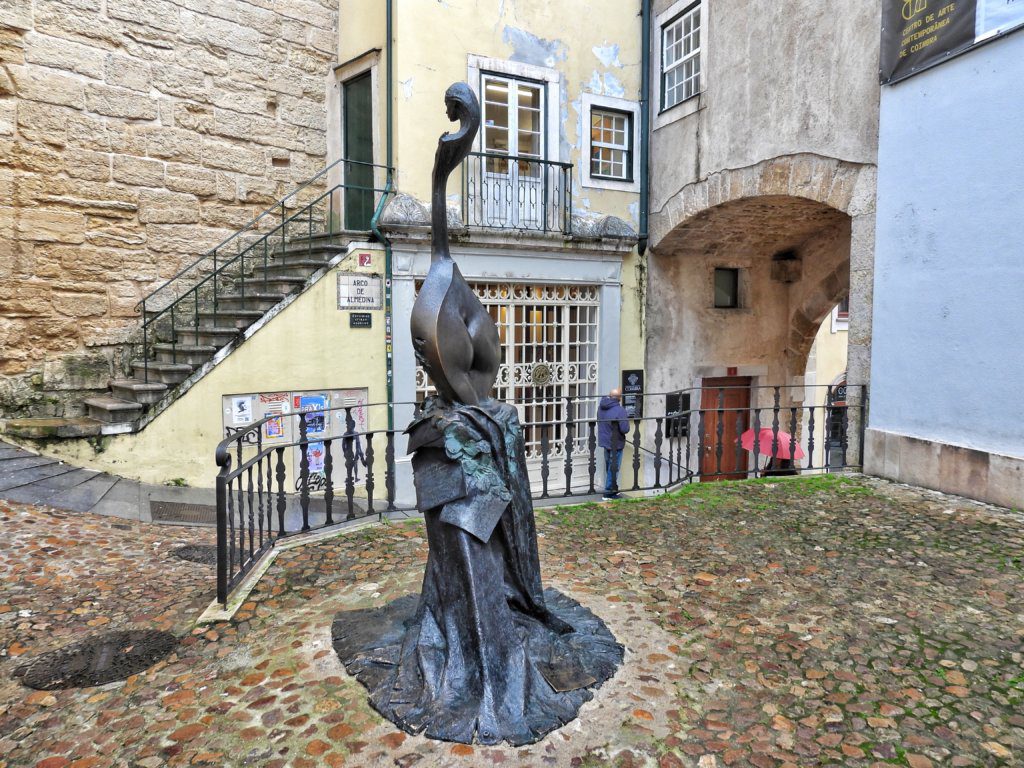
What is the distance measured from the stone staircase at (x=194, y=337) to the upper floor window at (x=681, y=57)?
5537 mm

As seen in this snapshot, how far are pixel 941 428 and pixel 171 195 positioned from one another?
31.2ft

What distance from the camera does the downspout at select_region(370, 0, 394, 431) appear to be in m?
9.10

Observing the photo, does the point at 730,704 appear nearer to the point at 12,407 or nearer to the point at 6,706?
the point at 6,706

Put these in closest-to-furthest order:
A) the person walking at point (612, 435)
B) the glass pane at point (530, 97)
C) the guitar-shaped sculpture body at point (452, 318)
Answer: the guitar-shaped sculpture body at point (452, 318), the person walking at point (612, 435), the glass pane at point (530, 97)

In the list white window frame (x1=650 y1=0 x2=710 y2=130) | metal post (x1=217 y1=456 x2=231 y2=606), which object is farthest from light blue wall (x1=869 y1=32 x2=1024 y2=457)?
metal post (x1=217 y1=456 x2=231 y2=606)

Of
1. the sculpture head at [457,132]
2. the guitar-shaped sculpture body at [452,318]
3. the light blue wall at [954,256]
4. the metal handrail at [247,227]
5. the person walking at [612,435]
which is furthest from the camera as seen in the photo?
the metal handrail at [247,227]

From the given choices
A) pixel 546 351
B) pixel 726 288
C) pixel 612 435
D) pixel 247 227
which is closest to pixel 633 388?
pixel 546 351

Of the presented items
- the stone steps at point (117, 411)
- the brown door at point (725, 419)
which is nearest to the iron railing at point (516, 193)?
the brown door at point (725, 419)

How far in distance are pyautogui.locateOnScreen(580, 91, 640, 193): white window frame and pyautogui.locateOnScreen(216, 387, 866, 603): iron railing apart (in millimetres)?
3537

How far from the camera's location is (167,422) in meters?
7.54

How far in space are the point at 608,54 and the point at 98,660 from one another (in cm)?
1064

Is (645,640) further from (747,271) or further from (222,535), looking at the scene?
(747,271)

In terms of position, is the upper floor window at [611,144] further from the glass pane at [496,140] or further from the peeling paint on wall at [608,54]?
the glass pane at [496,140]

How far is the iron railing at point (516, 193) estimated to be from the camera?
10086 millimetres
